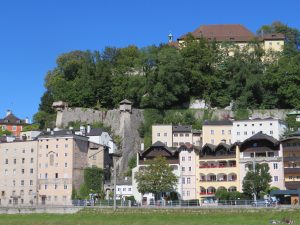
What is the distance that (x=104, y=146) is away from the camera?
9950cm

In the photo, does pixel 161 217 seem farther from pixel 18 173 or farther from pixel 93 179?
pixel 18 173

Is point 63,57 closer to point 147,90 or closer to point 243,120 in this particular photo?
point 147,90

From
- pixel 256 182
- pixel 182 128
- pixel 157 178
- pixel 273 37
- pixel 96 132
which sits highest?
pixel 273 37

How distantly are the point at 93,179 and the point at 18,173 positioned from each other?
12.9 metres

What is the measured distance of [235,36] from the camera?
455ft

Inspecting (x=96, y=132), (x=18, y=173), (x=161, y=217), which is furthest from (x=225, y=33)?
(x=161, y=217)

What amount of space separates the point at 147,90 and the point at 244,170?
28.5 m

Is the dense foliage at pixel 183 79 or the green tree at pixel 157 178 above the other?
the dense foliage at pixel 183 79

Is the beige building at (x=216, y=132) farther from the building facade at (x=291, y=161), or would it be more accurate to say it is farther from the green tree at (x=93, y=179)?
the green tree at (x=93, y=179)

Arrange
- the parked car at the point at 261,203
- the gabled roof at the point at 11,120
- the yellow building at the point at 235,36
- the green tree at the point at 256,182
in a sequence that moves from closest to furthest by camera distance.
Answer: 1. the parked car at the point at 261,203
2. the green tree at the point at 256,182
3. the yellow building at the point at 235,36
4. the gabled roof at the point at 11,120

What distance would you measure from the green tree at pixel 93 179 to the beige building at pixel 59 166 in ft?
2.98

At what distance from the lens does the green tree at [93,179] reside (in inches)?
3681

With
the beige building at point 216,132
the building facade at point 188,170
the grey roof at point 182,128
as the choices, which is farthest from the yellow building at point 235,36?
the building facade at point 188,170

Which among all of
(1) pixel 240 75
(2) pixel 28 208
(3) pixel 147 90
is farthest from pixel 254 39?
(2) pixel 28 208
